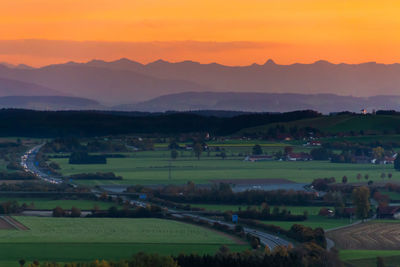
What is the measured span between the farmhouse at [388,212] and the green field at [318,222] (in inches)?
73.9

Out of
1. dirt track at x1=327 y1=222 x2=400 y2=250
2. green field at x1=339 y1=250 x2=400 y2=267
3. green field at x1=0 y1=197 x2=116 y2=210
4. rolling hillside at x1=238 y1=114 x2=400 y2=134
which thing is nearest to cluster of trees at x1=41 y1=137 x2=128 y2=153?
rolling hillside at x1=238 y1=114 x2=400 y2=134

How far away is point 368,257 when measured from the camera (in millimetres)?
37125

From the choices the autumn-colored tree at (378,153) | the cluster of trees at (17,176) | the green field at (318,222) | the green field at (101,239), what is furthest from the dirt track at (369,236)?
the autumn-colored tree at (378,153)

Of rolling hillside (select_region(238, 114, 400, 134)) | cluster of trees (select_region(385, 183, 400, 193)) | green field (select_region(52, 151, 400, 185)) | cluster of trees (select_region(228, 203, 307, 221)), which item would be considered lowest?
cluster of trees (select_region(228, 203, 307, 221))

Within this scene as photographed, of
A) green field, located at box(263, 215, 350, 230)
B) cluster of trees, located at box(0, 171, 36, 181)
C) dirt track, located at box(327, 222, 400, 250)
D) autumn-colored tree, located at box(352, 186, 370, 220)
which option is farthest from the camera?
cluster of trees, located at box(0, 171, 36, 181)

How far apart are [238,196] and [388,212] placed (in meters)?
8.28

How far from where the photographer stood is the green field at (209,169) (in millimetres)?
64250

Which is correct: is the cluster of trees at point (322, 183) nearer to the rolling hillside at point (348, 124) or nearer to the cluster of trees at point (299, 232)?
the cluster of trees at point (299, 232)

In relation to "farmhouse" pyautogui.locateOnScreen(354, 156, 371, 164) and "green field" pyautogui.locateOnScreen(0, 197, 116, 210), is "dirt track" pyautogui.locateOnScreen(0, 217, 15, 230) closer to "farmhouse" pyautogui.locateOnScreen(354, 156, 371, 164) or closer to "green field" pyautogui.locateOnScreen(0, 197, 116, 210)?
"green field" pyautogui.locateOnScreen(0, 197, 116, 210)

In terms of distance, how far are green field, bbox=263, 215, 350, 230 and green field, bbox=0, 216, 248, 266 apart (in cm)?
373

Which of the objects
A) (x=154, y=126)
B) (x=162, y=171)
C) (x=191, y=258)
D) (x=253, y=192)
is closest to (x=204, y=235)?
(x=191, y=258)

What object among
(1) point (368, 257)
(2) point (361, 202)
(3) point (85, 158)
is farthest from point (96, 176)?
(1) point (368, 257)

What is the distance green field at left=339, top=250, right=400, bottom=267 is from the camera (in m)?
35.9

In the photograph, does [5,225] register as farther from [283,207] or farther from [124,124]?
[124,124]
